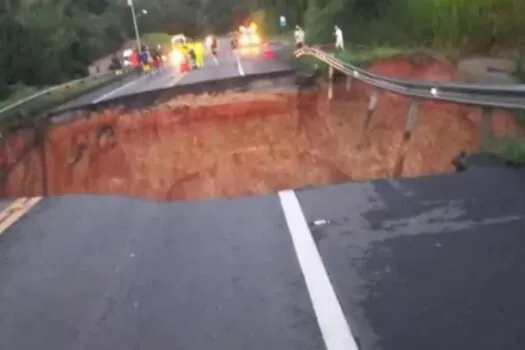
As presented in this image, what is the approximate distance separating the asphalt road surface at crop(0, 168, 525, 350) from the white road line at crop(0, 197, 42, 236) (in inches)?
9.9

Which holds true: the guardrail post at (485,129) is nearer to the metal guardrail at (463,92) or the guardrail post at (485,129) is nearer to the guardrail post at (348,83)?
the metal guardrail at (463,92)

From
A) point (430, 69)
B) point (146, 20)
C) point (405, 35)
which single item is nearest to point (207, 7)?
point (146, 20)

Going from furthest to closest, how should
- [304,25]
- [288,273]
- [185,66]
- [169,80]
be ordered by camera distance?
[304,25] < [185,66] < [169,80] < [288,273]

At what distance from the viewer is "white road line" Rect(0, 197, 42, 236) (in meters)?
8.91

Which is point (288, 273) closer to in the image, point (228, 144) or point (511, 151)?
point (511, 151)

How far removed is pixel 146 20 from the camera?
122 meters

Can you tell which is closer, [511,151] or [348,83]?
[511,151]

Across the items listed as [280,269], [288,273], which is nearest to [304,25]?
[280,269]

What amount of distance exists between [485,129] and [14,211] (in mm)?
5709

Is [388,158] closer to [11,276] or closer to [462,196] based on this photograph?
[462,196]

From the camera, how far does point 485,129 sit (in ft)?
33.1

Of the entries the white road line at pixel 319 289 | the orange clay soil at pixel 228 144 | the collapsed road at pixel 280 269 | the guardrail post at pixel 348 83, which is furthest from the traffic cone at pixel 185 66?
the white road line at pixel 319 289

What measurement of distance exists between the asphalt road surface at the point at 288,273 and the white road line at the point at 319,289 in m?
0.01

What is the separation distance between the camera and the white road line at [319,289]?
474 centimetres
